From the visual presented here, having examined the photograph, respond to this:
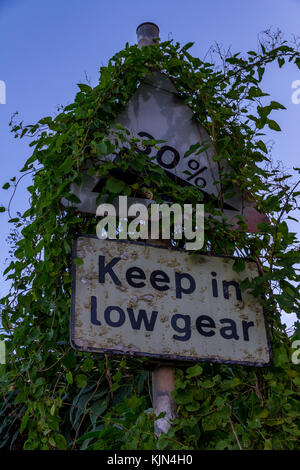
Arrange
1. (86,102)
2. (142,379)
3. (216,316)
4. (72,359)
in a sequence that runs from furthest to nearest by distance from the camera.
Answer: (142,379), (86,102), (72,359), (216,316)

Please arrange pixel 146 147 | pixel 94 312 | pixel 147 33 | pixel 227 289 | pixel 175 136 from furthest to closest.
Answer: pixel 147 33 < pixel 175 136 < pixel 146 147 < pixel 227 289 < pixel 94 312

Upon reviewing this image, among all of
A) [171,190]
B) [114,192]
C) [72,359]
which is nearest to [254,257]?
[171,190]

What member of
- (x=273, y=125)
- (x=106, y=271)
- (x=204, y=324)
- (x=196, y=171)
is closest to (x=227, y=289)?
(x=204, y=324)

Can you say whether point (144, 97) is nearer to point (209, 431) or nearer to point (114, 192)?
point (114, 192)

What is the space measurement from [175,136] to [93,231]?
0.48 meters

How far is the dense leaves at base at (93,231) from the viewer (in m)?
1.56

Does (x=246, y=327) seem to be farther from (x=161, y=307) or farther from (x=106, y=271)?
(x=106, y=271)

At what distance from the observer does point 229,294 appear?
1732mm

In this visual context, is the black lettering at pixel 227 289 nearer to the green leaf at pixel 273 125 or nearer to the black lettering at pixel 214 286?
the black lettering at pixel 214 286

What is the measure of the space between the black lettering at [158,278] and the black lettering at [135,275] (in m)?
0.03

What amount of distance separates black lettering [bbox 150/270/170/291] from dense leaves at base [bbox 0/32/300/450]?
0.82ft

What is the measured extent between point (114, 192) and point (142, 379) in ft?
3.37

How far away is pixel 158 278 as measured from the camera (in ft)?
5.43

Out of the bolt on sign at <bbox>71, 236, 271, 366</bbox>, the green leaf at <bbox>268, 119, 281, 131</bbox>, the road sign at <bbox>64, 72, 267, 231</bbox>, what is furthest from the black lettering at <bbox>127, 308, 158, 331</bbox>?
the green leaf at <bbox>268, 119, 281, 131</bbox>
